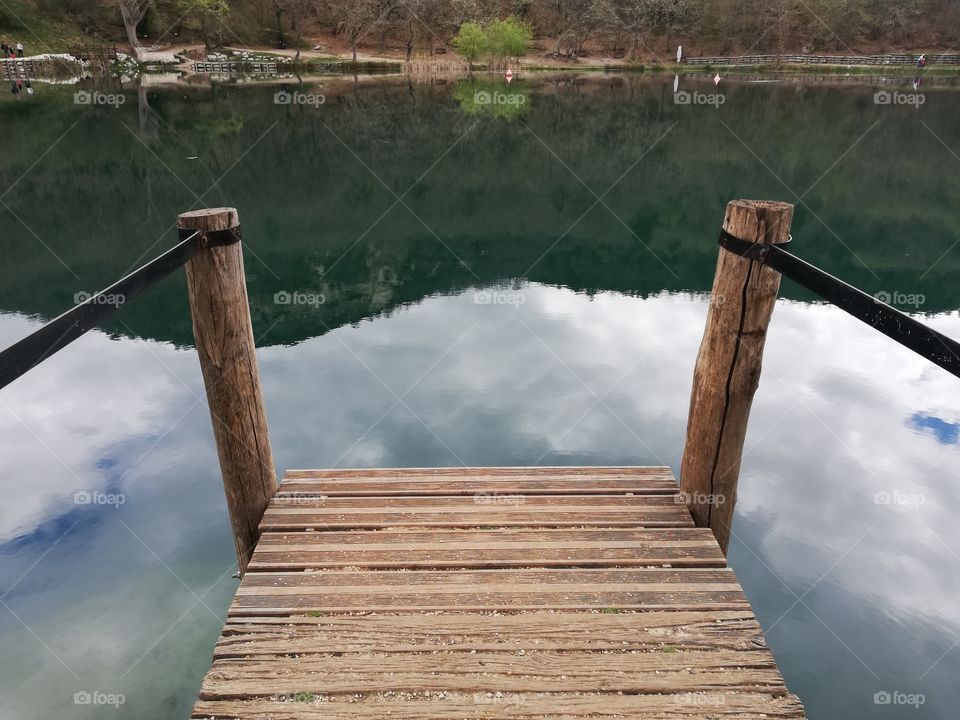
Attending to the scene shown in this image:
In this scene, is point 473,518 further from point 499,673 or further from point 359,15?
point 359,15

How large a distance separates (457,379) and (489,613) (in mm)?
6276

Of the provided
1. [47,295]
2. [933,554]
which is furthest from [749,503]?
[47,295]

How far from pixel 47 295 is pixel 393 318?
6623 mm

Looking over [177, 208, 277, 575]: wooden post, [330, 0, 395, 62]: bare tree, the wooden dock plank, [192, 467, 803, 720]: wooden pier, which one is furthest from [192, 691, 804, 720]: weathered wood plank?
[330, 0, 395, 62]: bare tree

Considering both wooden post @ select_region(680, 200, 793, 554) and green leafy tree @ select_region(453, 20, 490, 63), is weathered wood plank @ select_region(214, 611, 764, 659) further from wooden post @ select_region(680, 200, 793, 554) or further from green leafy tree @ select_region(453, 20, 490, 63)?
green leafy tree @ select_region(453, 20, 490, 63)

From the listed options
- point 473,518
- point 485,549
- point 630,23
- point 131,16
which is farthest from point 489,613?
point 630,23

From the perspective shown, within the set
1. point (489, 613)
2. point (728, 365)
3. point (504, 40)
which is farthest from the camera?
point (504, 40)

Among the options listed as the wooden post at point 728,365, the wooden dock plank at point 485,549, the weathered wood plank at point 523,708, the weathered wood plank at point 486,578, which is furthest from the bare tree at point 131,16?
the weathered wood plank at point 523,708

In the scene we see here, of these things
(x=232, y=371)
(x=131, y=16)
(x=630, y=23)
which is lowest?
(x=232, y=371)

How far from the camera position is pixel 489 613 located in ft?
10.1

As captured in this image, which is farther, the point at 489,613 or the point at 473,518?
the point at 473,518

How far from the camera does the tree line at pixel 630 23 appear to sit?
2820 inches

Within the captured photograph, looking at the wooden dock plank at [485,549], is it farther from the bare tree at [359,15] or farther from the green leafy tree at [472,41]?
the bare tree at [359,15]

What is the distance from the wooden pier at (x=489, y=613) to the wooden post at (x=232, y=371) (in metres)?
0.19
